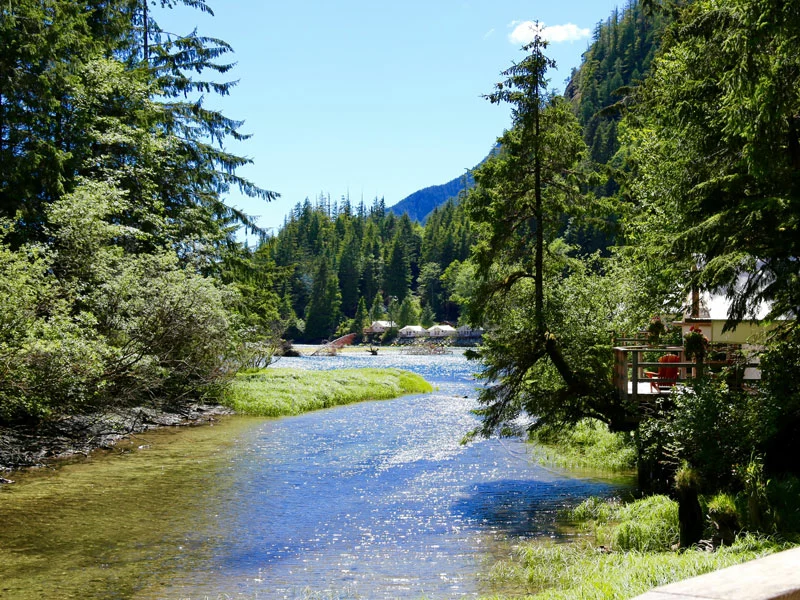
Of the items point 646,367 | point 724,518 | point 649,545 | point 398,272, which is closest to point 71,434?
point 646,367

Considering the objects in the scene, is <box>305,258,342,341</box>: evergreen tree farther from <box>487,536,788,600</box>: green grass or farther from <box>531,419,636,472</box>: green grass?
<box>487,536,788,600</box>: green grass

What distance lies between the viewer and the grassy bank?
7.47m

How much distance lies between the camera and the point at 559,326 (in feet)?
55.9

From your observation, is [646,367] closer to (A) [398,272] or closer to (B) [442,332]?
(B) [442,332]

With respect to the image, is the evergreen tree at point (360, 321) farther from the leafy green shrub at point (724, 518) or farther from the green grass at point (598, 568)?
the leafy green shrub at point (724, 518)

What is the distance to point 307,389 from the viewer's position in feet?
116

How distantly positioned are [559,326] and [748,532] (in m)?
8.16

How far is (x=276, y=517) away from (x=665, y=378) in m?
8.55

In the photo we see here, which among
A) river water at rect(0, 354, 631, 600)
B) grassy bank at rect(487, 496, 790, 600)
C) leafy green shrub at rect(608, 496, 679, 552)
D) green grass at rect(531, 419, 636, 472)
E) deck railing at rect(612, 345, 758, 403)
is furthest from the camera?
green grass at rect(531, 419, 636, 472)

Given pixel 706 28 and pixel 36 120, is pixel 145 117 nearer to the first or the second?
pixel 36 120

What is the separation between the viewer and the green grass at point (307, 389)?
3120 cm

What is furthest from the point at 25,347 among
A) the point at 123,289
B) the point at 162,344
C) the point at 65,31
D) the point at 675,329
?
the point at 675,329

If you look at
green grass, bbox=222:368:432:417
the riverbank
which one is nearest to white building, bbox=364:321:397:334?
green grass, bbox=222:368:432:417

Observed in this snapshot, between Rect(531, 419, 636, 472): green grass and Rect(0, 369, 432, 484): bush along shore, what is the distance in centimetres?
1255
